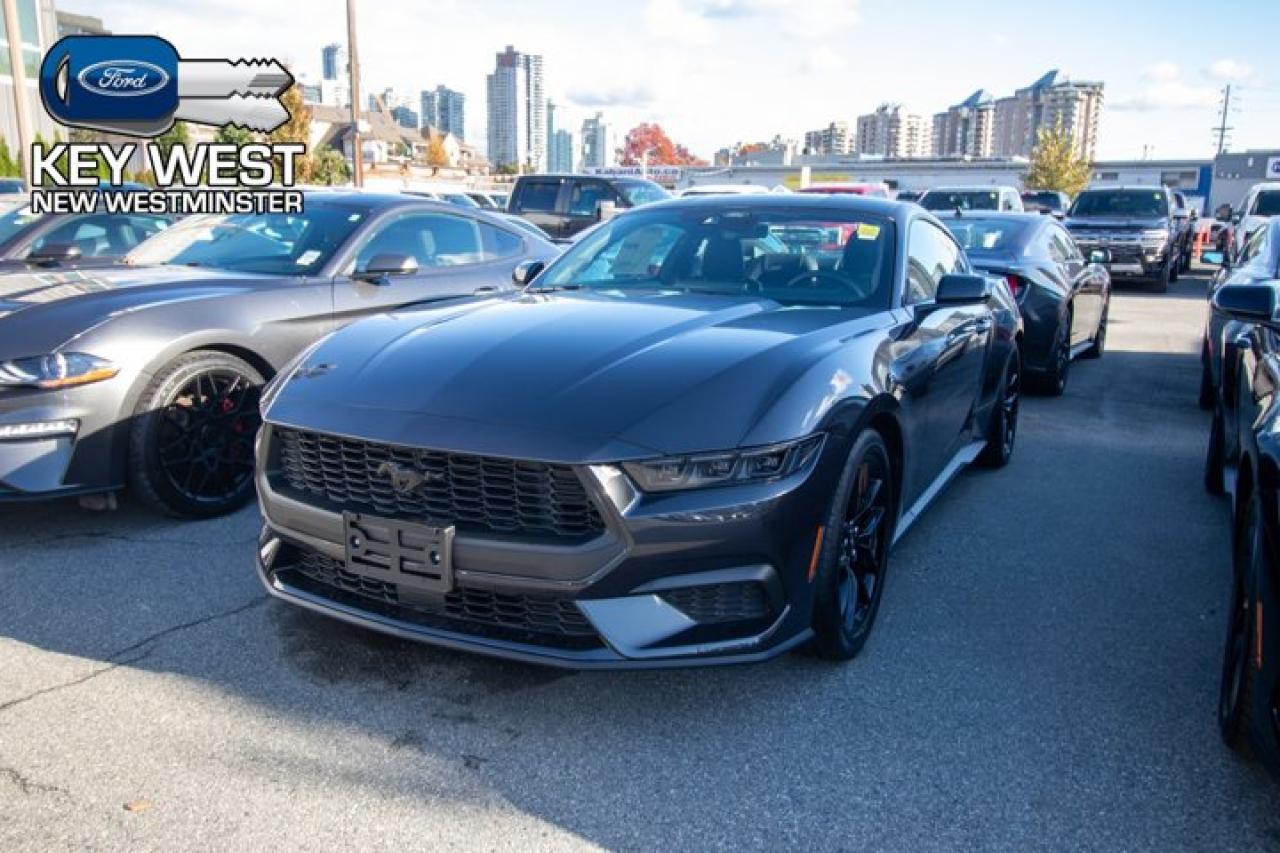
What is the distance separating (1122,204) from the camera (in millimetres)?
18062

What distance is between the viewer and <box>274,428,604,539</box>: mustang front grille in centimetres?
273

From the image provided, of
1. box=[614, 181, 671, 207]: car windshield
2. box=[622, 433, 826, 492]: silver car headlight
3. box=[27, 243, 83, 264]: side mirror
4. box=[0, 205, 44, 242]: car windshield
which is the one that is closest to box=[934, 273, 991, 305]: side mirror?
box=[622, 433, 826, 492]: silver car headlight

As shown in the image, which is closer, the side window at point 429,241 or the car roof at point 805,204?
the car roof at point 805,204

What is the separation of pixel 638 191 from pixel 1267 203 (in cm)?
1046

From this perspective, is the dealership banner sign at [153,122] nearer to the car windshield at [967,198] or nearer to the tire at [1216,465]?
the tire at [1216,465]

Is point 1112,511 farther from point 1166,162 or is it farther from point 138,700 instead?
point 1166,162

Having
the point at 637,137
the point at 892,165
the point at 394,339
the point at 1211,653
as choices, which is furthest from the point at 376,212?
the point at 637,137

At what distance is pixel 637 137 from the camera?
9831 cm

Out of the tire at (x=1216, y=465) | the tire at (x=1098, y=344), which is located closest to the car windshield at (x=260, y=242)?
the tire at (x=1216, y=465)

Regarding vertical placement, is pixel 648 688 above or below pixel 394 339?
below

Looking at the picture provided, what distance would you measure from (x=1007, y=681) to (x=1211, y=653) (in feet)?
2.77

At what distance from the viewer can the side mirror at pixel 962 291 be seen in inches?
165

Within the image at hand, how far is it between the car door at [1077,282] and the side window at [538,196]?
8.42 metres

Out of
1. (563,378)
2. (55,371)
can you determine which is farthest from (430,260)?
(563,378)
